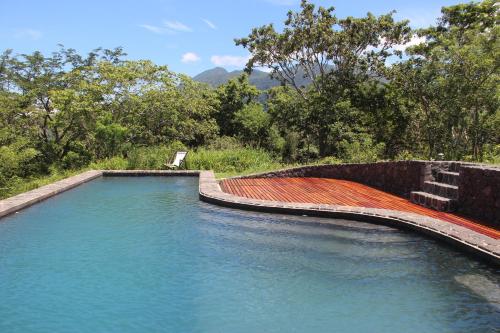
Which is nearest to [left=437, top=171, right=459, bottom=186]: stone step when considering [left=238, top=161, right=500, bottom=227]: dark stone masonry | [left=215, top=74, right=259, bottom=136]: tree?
[left=238, top=161, right=500, bottom=227]: dark stone masonry

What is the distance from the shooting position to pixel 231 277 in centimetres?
449

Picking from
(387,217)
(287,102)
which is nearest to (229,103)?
(287,102)

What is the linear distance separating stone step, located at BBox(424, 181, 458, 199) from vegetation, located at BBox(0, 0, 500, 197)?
720cm

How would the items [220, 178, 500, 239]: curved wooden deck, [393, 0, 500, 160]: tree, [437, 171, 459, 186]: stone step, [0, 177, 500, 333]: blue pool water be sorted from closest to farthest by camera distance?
[0, 177, 500, 333]: blue pool water < [220, 178, 500, 239]: curved wooden deck < [437, 171, 459, 186]: stone step < [393, 0, 500, 160]: tree

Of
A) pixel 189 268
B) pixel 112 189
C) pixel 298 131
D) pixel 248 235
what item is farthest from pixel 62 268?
pixel 298 131

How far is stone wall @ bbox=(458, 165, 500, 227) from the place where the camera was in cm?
625

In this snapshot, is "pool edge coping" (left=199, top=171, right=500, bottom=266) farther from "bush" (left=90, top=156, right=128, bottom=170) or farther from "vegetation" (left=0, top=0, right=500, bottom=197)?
"vegetation" (left=0, top=0, right=500, bottom=197)

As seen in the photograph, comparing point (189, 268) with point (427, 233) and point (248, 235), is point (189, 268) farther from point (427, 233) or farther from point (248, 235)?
point (427, 233)

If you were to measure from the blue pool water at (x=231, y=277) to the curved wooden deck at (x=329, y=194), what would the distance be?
1.08 metres

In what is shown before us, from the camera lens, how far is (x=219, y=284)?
4301 millimetres

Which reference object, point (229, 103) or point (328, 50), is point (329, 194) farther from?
point (229, 103)

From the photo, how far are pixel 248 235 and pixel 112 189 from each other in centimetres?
519

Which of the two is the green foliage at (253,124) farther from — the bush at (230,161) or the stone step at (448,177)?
the stone step at (448,177)

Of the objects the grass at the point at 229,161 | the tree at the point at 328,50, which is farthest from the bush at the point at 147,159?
the tree at the point at 328,50
